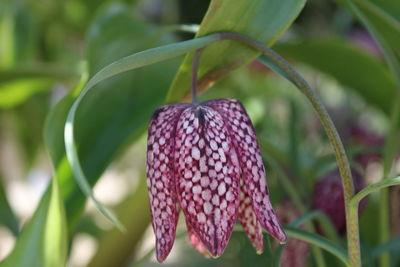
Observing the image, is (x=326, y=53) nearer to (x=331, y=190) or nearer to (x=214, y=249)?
(x=331, y=190)

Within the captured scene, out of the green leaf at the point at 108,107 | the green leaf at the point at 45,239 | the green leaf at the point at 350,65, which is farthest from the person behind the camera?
the green leaf at the point at 350,65

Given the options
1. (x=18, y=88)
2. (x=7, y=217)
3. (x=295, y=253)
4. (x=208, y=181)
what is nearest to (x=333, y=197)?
(x=295, y=253)

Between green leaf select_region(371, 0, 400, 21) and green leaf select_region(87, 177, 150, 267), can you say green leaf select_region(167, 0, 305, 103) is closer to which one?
green leaf select_region(371, 0, 400, 21)

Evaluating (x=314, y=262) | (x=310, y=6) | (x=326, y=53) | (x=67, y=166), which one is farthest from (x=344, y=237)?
(x=310, y=6)

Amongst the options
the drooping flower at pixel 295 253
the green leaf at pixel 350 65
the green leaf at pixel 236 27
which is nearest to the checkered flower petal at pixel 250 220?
the green leaf at pixel 236 27

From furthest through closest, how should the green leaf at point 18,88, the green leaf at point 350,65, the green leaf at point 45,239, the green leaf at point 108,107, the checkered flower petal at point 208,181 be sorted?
the green leaf at point 18,88 < the green leaf at point 350,65 < the green leaf at point 108,107 < the green leaf at point 45,239 < the checkered flower petal at point 208,181

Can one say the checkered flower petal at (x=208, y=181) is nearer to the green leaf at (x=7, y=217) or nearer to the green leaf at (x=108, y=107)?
the green leaf at (x=108, y=107)
